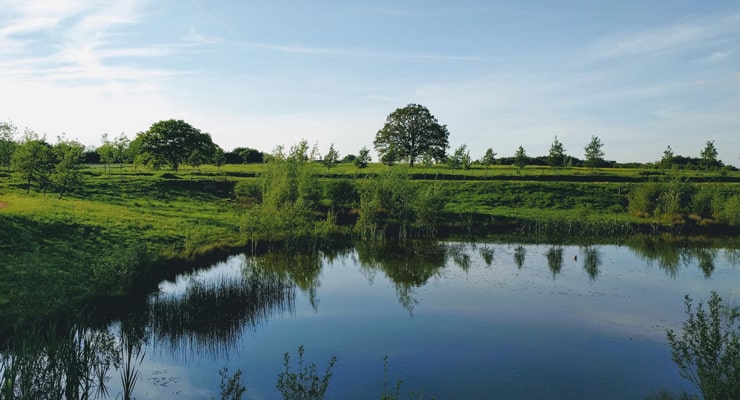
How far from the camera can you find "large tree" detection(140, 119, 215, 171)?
286ft

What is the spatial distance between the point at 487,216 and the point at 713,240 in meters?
Result: 19.6

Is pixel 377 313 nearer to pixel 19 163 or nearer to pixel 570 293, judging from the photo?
pixel 570 293

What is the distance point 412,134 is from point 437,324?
287 feet

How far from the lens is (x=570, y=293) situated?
25.8 meters

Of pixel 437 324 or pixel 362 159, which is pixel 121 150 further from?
pixel 437 324

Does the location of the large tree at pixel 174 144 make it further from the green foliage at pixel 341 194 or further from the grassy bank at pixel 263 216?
the green foliage at pixel 341 194

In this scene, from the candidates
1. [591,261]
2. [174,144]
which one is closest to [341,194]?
[591,261]

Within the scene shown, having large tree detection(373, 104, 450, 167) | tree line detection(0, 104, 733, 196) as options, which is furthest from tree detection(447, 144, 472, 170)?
large tree detection(373, 104, 450, 167)

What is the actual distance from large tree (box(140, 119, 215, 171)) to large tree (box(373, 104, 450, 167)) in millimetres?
36190

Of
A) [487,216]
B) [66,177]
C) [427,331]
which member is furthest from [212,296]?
[487,216]

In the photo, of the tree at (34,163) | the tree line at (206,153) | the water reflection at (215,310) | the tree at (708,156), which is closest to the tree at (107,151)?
the tree line at (206,153)

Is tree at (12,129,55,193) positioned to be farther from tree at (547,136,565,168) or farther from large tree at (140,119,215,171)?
tree at (547,136,565,168)

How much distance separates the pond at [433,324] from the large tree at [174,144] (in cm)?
6139

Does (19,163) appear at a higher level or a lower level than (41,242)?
higher
